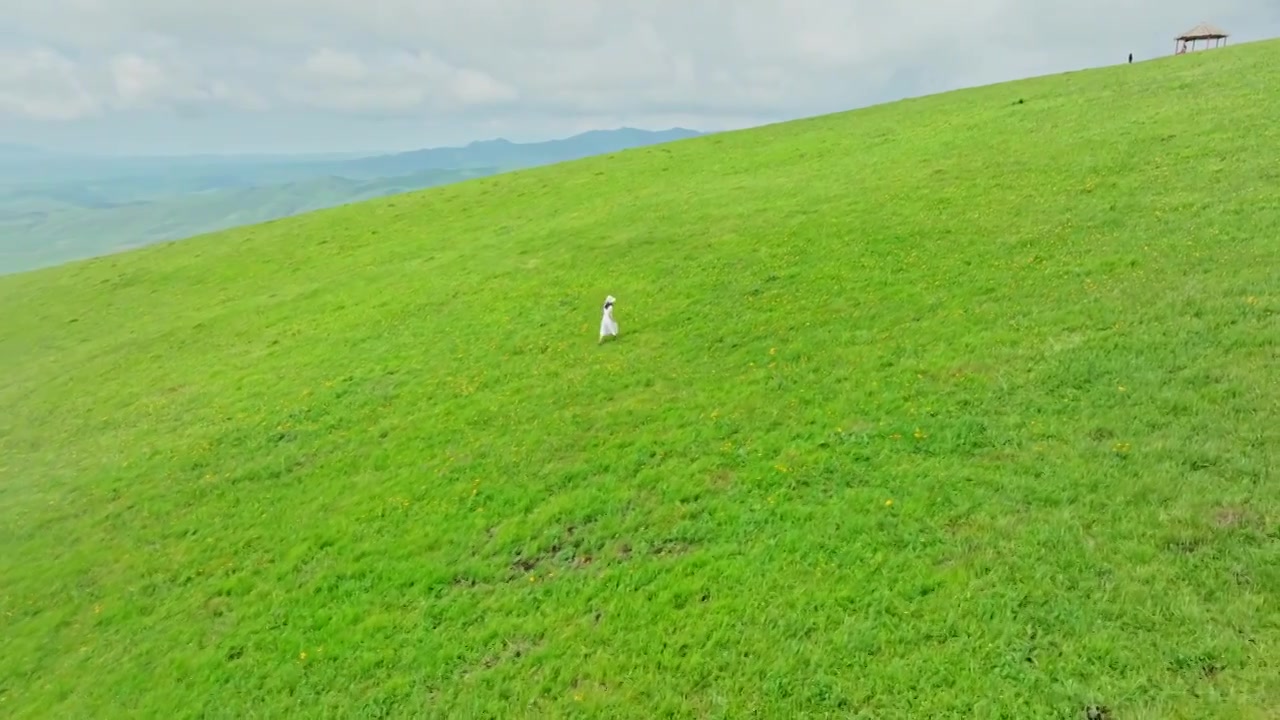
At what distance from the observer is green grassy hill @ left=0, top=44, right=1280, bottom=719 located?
10.0 metres

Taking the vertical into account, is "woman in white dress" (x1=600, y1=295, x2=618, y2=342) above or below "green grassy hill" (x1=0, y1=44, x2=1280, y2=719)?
above

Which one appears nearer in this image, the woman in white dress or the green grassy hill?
the green grassy hill

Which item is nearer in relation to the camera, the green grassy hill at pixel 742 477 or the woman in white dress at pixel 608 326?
the green grassy hill at pixel 742 477

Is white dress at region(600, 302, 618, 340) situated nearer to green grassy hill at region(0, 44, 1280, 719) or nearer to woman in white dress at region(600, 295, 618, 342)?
woman in white dress at region(600, 295, 618, 342)

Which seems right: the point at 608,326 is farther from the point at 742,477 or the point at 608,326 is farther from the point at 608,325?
the point at 742,477

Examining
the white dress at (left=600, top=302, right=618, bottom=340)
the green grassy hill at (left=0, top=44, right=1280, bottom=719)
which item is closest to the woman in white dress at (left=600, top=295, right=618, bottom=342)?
the white dress at (left=600, top=302, right=618, bottom=340)

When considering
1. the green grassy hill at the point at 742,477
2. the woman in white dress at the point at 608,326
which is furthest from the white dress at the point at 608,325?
the green grassy hill at the point at 742,477

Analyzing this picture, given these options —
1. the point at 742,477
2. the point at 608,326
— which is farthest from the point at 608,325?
the point at 742,477

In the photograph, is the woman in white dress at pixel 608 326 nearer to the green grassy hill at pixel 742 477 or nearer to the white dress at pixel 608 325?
the white dress at pixel 608 325

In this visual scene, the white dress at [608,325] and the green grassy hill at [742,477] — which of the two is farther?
the white dress at [608,325]

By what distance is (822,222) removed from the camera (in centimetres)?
3022

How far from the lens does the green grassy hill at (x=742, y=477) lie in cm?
1001

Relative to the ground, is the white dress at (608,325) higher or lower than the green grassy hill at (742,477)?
higher

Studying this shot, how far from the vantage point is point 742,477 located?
579 inches
